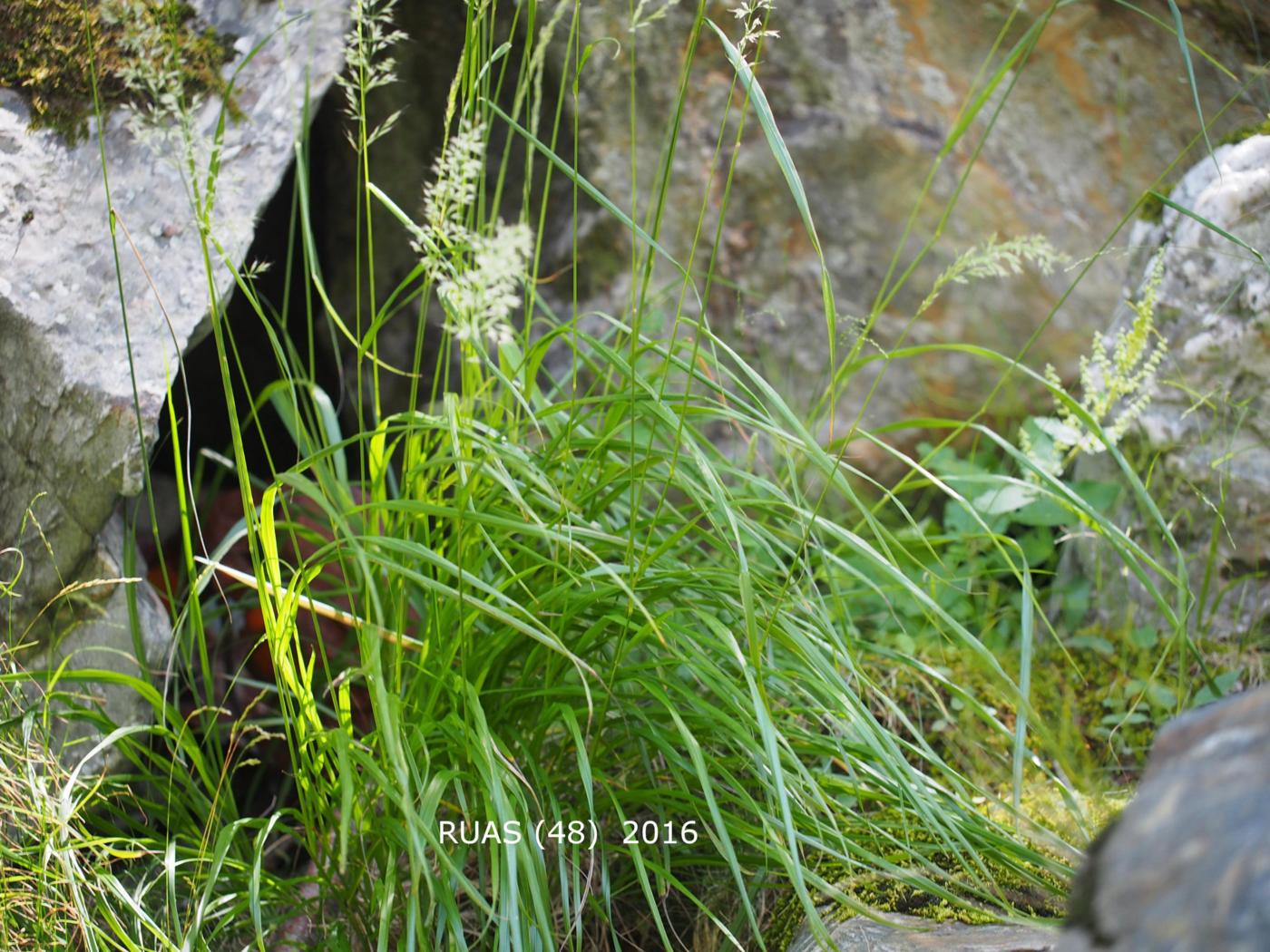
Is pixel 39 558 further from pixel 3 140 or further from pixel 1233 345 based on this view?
pixel 1233 345

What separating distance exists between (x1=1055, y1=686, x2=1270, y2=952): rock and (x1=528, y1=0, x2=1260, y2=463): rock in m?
1.67

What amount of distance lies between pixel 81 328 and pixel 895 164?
167 cm

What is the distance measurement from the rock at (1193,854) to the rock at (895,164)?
1672 mm

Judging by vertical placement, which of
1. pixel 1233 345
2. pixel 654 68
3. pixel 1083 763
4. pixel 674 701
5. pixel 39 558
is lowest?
pixel 1083 763

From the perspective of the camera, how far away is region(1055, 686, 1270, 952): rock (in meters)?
0.53

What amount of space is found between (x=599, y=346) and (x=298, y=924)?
891 millimetres

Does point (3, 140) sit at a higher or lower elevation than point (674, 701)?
higher

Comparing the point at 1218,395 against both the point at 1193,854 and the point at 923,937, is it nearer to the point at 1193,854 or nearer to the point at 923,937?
the point at 923,937

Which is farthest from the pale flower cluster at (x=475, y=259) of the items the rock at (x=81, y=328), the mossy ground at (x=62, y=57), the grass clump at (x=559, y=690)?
the mossy ground at (x=62, y=57)

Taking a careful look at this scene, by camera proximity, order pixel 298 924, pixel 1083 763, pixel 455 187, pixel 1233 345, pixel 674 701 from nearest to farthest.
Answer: pixel 455 187 < pixel 674 701 < pixel 298 924 < pixel 1083 763 < pixel 1233 345

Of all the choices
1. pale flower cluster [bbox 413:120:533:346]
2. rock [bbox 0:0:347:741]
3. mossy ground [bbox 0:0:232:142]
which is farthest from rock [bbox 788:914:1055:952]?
mossy ground [bbox 0:0:232:142]

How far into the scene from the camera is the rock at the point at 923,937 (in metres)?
1.08

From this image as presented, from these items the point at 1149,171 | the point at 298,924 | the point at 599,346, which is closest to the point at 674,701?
the point at 599,346

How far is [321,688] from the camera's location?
1887 mm
